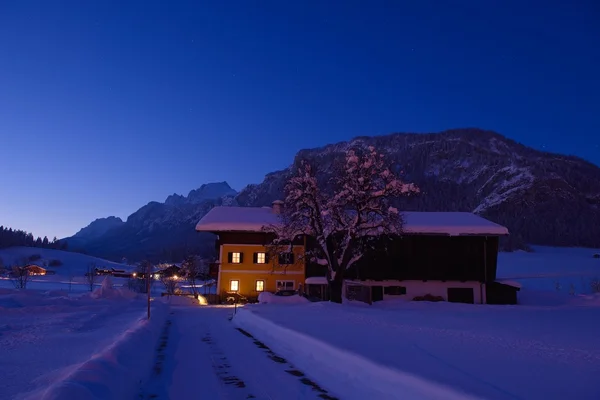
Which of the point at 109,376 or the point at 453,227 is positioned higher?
the point at 453,227

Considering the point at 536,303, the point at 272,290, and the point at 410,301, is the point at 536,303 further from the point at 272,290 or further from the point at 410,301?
the point at 272,290

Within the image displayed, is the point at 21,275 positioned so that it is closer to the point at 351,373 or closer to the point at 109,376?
the point at 109,376

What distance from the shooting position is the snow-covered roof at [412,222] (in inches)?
1784

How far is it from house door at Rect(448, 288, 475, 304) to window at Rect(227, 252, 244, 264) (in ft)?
70.7

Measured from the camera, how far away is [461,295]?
45.8m

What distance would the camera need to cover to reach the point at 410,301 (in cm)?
4394

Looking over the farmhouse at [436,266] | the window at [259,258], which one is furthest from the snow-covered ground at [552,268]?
the window at [259,258]

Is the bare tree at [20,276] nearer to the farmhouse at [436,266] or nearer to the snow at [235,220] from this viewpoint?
the snow at [235,220]

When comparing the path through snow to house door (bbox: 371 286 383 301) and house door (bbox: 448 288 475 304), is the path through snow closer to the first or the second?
house door (bbox: 371 286 383 301)

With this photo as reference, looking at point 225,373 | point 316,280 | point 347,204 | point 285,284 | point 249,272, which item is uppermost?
point 347,204

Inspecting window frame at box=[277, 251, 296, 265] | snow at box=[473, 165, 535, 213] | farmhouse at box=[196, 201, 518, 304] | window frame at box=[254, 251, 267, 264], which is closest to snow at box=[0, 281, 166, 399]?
window frame at box=[277, 251, 296, 265]

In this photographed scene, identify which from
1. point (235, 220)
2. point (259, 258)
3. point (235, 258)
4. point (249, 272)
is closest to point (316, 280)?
point (259, 258)

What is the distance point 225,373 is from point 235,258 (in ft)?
126

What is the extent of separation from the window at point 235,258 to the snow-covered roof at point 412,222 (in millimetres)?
2720
